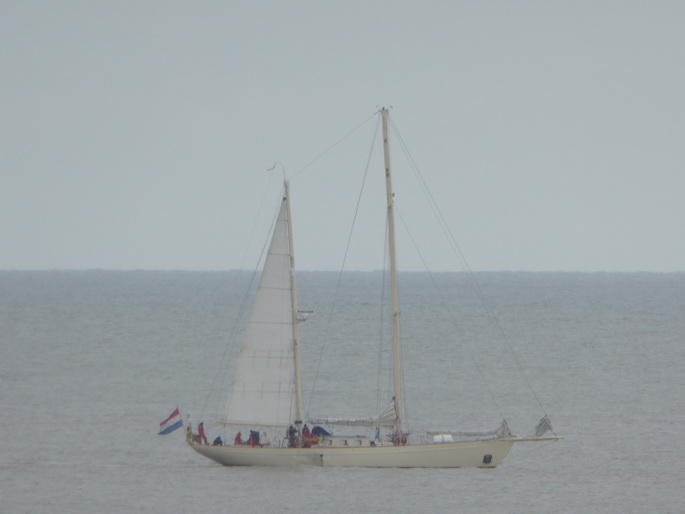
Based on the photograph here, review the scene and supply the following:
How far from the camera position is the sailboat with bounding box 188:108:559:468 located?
184ft

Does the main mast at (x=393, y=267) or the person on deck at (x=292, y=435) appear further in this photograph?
the person on deck at (x=292, y=435)

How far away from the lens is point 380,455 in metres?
55.9

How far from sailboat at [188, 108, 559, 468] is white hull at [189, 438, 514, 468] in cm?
5

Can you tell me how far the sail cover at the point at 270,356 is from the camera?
2221 inches

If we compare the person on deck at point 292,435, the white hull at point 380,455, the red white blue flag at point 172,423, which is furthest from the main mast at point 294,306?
the red white blue flag at point 172,423

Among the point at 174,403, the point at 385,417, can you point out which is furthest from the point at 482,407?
the point at 385,417

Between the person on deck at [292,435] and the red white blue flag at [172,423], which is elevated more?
the red white blue flag at [172,423]

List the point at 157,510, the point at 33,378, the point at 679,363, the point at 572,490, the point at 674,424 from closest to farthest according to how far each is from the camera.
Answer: the point at 157,510 → the point at 572,490 → the point at 674,424 → the point at 33,378 → the point at 679,363

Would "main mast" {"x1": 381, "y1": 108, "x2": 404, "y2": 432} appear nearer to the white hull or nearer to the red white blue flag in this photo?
the white hull

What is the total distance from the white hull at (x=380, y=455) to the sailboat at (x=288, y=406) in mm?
45

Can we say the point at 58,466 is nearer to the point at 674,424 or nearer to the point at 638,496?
the point at 638,496

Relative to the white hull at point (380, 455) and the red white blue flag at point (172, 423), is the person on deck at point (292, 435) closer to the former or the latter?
the white hull at point (380, 455)

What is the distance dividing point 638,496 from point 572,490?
9.59 ft

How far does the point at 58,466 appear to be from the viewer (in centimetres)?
5966
